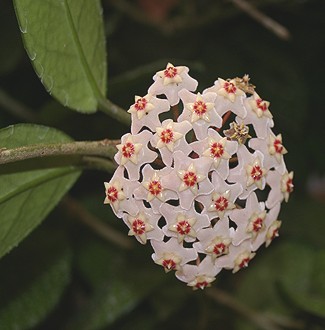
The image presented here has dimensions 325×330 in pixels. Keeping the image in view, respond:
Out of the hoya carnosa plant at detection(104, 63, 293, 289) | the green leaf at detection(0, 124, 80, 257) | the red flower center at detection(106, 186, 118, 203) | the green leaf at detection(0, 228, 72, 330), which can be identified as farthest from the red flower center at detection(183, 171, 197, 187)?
the green leaf at detection(0, 228, 72, 330)

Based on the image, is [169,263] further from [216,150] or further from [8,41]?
[8,41]

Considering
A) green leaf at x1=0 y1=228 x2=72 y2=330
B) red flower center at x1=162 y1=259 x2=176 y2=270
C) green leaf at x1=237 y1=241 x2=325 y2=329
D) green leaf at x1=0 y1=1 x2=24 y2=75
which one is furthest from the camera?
green leaf at x1=237 y1=241 x2=325 y2=329

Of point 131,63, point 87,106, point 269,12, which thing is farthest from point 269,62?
point 87,106

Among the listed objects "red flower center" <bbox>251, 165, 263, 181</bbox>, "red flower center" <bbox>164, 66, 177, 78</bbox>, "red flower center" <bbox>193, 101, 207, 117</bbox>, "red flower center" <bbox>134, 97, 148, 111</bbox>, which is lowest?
"red flower center" <bbox>251, 165, 263, 181</bbox>

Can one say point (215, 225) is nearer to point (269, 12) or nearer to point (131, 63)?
point (131, 63)

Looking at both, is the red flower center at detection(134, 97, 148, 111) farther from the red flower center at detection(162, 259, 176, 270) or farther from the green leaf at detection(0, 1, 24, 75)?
the green leaf at detection(0, 1, 24, 75)

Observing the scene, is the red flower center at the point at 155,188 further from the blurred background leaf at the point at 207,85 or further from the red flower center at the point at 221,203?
the blurred background leaf at the point at 207,85

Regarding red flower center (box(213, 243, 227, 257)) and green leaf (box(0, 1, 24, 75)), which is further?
green leaf (box(0, 1, 24, 75))
